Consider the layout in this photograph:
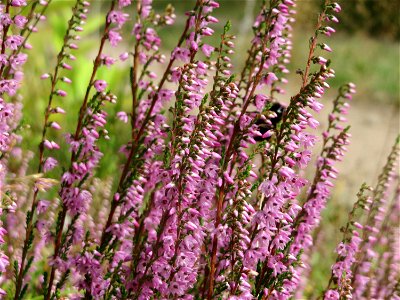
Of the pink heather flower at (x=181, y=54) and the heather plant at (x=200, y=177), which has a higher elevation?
the pink heather flower at (x=181, y=54)

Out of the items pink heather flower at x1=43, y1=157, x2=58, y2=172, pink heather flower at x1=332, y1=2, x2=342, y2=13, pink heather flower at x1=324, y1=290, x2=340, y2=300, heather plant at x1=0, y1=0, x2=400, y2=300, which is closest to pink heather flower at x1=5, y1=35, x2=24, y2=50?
heather plant at x1=0, y1=0, x2=400, y2=300

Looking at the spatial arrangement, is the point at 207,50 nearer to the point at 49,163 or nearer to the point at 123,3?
the point at 123,3


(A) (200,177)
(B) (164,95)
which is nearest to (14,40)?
(B) (164,95)

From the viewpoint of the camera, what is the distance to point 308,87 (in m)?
2.89

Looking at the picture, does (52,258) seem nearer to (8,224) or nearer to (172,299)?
(172,299)

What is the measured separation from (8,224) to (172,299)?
6.16 feet

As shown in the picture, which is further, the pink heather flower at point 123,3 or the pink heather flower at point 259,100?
the pink heather flower at point 123,3

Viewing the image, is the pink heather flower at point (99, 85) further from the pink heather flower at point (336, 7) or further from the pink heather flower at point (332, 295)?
the pink heather flower at point (332, 295)

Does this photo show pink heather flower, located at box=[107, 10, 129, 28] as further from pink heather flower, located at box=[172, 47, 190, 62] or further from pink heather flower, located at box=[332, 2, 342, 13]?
pink heather flower, located at box=[332, 2, 342, 13]

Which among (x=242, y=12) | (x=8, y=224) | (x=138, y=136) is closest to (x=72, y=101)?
(x=8, y=224)

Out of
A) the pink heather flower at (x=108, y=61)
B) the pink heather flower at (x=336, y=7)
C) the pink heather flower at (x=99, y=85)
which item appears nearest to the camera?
the pink heather flower at (x=336, y=7)

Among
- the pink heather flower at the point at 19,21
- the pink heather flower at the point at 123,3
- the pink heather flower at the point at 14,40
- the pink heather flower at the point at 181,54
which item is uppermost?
the pink heather flower at the point at 123,3

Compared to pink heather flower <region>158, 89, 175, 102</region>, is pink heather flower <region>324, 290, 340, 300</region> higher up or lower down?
lower down

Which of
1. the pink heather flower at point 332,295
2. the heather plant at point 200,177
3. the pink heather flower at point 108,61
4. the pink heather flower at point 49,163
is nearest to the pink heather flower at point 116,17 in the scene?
the heather plant at point 200,177
